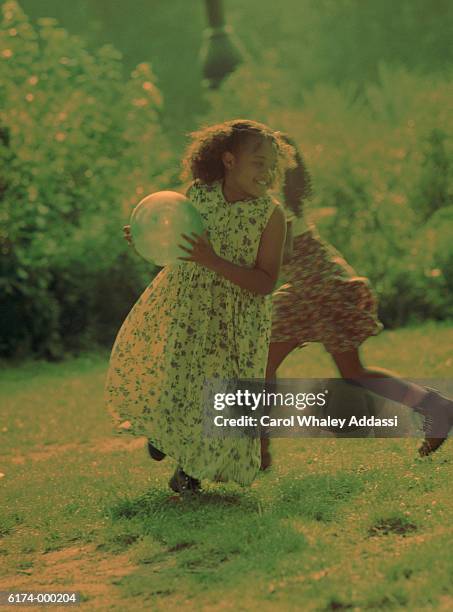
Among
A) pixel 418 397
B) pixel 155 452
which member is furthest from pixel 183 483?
pixel 418 397

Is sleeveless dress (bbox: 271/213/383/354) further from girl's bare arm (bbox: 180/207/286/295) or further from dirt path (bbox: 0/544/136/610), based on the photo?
dirt path (bbox: 0/544/136/610)

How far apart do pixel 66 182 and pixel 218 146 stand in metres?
7.91

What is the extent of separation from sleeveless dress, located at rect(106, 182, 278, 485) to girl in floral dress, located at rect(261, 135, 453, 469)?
2.02ft

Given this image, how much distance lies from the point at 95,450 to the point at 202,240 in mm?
2859

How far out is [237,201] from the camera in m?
4.58

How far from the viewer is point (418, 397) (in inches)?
205

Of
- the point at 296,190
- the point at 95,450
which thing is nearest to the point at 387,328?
the point at 95,450

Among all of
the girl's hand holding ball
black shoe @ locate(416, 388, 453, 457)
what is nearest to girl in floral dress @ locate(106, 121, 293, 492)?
the girl's hand holding ball

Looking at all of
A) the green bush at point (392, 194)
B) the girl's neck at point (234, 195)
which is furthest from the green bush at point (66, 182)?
the girl's neck at point (234, 195)

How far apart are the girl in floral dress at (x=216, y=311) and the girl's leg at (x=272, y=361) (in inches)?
24.5

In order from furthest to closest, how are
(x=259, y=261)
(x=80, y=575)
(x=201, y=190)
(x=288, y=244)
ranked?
(x=288, y=244) → (x=201, y=190) → (x=259, y=261) → (x=80, y=575)

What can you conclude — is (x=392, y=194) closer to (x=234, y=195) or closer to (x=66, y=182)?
(x=66, y=182)

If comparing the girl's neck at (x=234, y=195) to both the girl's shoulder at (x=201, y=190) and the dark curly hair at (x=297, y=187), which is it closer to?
the girl's shoulder at (x=201, y=190)

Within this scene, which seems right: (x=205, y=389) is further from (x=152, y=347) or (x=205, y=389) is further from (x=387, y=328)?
(x=387, y=328)
